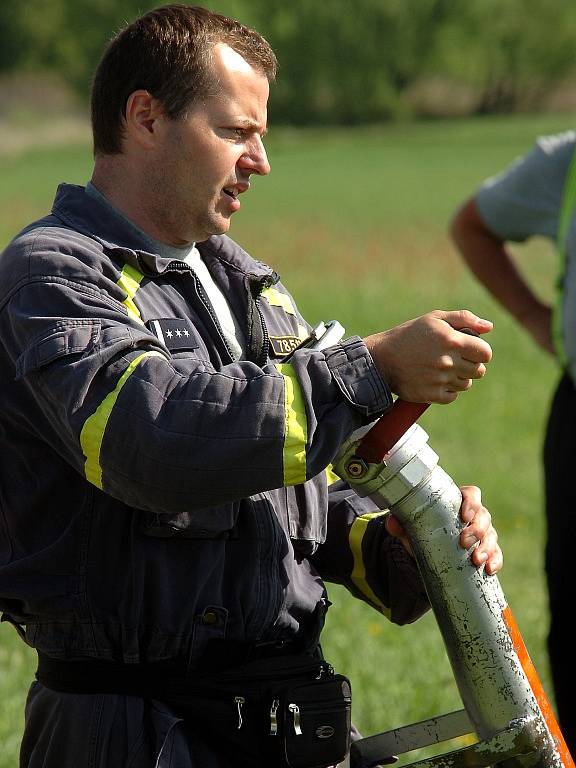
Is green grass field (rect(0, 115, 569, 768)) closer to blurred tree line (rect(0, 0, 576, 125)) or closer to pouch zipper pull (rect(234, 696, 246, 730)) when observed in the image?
pouch zipper pull (rect(234, 696, 246, 730))

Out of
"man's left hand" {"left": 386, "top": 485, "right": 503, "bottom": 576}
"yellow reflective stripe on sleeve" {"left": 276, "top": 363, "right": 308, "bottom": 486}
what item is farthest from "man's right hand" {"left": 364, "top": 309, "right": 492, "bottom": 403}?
"man's left hand" {"left": 386, "top": 485, "right": 503, "bottom": 576}

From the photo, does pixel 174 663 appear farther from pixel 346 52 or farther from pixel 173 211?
pixel 346 52

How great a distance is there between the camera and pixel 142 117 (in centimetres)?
229

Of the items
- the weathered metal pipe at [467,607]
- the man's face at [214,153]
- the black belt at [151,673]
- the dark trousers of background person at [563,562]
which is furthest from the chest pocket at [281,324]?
the dark trousers of background person at [563,562]

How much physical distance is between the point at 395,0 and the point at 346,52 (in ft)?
42.5

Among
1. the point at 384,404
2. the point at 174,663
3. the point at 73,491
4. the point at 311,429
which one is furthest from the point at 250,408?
the point at 174,663

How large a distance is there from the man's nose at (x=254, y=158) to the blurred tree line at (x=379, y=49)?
10.5 meters

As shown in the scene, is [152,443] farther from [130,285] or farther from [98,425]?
[130,285]

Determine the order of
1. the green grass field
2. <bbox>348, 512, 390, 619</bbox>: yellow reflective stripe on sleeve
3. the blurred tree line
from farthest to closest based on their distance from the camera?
1. the blurred tree line
2. the green grass field
3. <bbox>348, 512, 390, 619</bbox>: yellow reflective stripe on sleeve

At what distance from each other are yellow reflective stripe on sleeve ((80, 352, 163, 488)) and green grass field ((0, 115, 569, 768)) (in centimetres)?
252

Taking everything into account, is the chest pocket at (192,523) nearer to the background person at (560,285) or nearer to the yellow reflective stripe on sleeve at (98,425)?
the yellow reflective stripe on sleeve at (98,425)

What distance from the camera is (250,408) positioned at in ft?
6.44

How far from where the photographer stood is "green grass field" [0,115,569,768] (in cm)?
521

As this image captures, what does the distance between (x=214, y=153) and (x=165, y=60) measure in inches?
7.5
